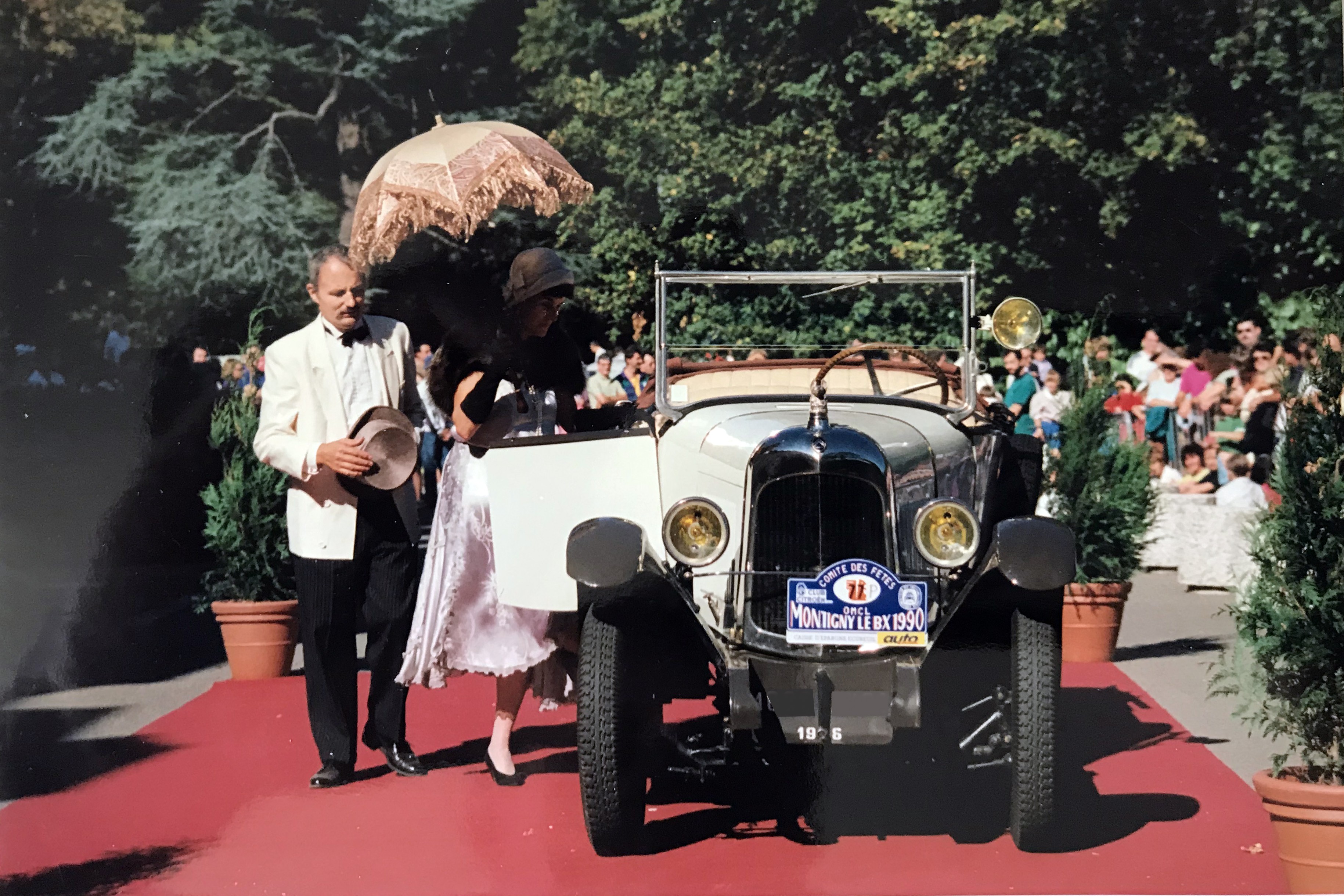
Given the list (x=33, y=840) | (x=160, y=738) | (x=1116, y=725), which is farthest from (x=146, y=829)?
(x=1116, y=725)

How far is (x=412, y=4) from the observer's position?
694cm

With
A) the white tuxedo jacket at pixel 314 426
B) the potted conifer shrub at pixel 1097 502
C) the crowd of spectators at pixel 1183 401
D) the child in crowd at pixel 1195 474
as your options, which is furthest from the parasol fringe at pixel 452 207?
the child in crowd at pixel 1195 474

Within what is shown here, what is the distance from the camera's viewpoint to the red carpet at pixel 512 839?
4656 millimetres

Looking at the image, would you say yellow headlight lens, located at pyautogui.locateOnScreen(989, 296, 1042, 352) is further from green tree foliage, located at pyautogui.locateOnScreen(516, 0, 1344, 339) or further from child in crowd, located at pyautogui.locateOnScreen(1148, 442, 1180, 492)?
child in crowd, located at pyautogui.locateOnScreen(1148, 442, 1180, 492)

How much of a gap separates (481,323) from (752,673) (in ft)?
6.71

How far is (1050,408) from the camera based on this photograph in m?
8.59

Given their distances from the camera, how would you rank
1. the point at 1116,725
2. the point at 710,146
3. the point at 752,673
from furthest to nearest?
the point at 710,146
the point at 1116,725
the point at 752,673

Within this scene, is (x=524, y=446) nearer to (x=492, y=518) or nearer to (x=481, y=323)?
(x=492, y=518)

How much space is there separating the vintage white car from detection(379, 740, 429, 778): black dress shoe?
1.19 metres

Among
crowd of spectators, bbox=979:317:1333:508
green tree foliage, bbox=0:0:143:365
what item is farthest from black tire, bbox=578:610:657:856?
crowd of spectators, bbox=979:317:1333:508

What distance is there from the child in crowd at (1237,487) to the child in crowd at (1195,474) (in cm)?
13

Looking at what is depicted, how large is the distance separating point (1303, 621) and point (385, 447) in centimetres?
321

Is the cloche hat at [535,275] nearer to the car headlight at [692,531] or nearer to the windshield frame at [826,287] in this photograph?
the windshield frame at [826,287]

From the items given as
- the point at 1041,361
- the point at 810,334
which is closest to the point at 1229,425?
the point at 1041,361
